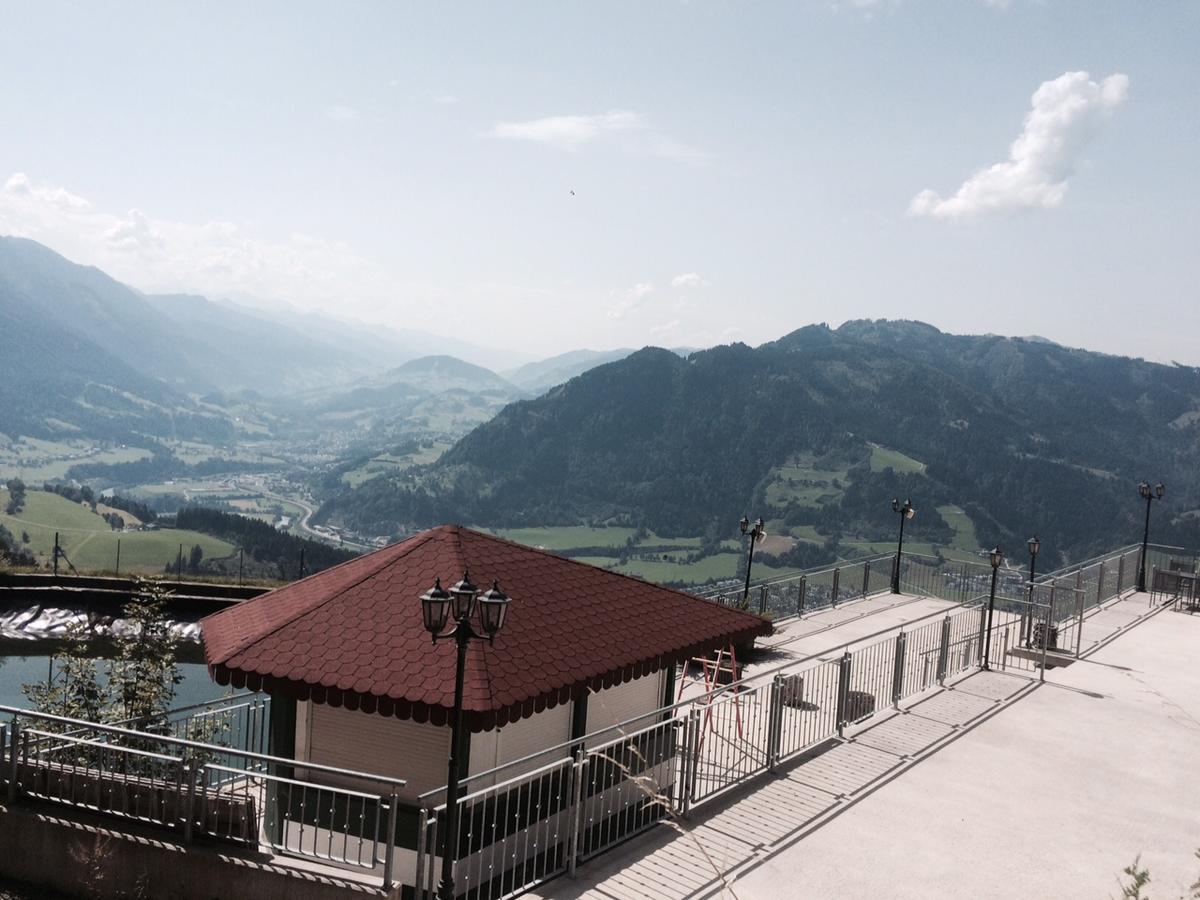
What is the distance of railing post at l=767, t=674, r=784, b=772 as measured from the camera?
10445 millimetres

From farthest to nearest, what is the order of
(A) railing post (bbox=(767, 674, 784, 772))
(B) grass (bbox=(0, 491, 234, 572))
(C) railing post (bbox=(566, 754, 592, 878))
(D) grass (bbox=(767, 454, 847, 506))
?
1. (D) grass (bbox=(767, 454, 847, 506))
2. (B) grass (bbox=(0, 491, 234, 572))
3. (A) railing post (bbox=(767, 674, 784, 772))
4. (C) railing post (bbox=(566, 754, 592, 878))

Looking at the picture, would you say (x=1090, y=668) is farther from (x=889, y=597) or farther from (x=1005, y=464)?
(x=1005, y=464)

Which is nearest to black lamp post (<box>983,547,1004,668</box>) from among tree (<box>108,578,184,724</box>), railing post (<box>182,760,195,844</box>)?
tree (<box>108,578,184,724</box>)

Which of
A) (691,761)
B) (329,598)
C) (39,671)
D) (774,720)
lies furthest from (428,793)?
(39,671)

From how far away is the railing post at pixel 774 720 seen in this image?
10.4m

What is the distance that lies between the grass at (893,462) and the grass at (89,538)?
118 m

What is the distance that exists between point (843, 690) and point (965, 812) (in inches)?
93.4

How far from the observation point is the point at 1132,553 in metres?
25.9

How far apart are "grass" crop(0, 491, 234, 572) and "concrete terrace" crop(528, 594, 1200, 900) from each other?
89.9 meters

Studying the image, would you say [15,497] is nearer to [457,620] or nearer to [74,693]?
[74,693]

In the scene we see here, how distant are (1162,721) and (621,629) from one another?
30.4 ft

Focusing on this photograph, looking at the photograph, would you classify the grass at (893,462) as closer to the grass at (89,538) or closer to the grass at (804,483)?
the grass at (804,483)

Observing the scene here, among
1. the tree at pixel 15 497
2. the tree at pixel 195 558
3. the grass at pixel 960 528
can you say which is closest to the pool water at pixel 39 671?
the tree at pixel 195 558

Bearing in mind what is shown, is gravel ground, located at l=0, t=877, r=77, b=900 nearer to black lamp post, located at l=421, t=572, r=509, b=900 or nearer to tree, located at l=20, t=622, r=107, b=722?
black lamp post, located at l=421, t=572, r=509, b=900
